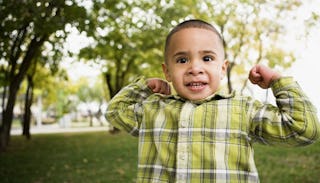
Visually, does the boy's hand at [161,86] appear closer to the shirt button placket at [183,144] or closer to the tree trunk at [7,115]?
the shirt button placket at [183,144]

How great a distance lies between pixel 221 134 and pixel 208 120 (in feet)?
0.32

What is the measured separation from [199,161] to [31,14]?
5792 millimetres

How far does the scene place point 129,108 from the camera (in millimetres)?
2391

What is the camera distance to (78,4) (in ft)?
20.3

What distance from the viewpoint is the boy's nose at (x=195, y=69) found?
2.06 metres

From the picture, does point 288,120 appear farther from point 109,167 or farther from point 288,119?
point 109,167

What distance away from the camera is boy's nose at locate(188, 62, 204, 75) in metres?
2.06

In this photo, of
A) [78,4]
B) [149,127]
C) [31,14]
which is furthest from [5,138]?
[149,127]

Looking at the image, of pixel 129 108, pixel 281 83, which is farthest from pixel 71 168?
pixel 281 83

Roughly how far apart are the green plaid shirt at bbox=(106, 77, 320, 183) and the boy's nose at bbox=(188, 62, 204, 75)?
16 centimetres

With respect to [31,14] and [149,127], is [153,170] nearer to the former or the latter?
[149,127]

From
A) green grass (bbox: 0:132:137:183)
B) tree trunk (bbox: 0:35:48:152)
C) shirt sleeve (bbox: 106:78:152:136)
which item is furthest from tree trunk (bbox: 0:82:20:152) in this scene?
shirt sleeve (bbox: 106:78:152:136)

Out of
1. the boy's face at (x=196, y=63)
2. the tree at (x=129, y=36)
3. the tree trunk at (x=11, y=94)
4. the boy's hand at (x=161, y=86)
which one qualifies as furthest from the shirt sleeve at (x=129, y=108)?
the tree trunk at (x=11, y=94)

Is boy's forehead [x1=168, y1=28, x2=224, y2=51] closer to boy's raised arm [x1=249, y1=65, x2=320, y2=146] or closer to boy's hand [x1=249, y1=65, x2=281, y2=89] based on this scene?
boy's hand [x1=249, y1=65, x2=281, y2=89]
